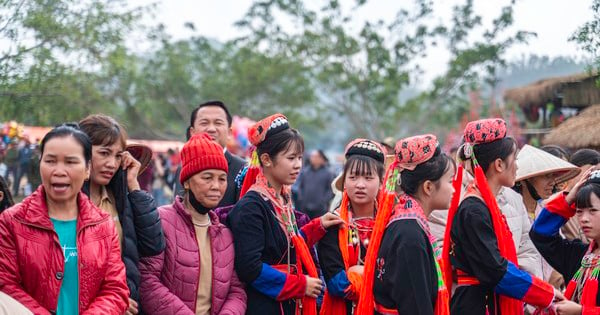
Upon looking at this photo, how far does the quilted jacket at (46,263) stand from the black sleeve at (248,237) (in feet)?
2.50

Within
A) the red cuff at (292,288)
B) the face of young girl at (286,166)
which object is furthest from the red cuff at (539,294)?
the face of young girl at (286,166)

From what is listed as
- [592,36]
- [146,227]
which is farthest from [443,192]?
[592,36]

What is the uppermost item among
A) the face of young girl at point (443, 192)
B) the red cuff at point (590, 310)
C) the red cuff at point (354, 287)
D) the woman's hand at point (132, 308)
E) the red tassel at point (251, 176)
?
the red tassel at point (251, 176)

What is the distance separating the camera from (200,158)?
3.63 metres

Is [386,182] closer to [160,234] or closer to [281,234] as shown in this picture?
[281,234]

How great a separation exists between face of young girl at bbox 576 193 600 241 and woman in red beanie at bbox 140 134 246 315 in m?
1.93

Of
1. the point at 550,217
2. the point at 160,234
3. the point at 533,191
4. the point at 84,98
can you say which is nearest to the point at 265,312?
the point at 160,234

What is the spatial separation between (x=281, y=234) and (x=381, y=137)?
22860 millimetres

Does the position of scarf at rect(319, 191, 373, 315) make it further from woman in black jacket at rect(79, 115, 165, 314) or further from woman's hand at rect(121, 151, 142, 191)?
woman's hand at rect(121, 151, 142, 191)

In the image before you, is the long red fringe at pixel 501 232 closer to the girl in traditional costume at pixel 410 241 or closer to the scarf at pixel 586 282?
the girl in traditional costume at pixel 410 241

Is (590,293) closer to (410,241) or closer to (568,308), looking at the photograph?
(568,308)

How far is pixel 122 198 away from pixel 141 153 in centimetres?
67

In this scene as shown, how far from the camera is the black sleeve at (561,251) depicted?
160 inches

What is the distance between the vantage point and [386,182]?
11.9ft
